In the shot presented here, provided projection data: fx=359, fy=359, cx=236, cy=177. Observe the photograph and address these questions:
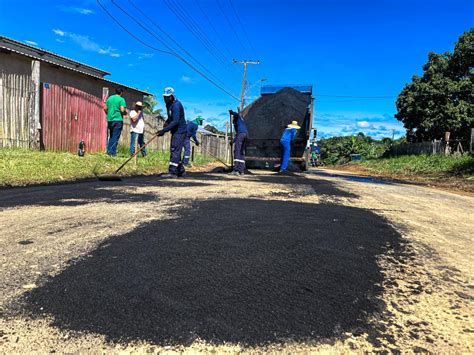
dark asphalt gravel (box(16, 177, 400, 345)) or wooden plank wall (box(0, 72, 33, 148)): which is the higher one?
wooden plank wall (box(0, 72, 33, 148))

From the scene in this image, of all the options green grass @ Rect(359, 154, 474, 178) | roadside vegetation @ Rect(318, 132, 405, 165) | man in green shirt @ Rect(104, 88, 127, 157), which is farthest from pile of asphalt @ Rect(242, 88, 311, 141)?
roadside vegetation @ Rect(318, 132, 405, 165)

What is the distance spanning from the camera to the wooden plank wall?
8.25 metres

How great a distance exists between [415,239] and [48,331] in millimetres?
2617

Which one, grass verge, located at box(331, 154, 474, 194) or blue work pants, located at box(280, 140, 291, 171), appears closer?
blue work pants, located at box(280, 140, 291, 171)

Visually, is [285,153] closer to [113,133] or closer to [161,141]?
[113,133]

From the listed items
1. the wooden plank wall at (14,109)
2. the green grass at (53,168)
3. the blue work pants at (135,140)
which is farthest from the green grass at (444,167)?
the wooden plank wall at (14,109)

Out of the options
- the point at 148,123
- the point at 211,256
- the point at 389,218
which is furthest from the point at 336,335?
the point at 148,123

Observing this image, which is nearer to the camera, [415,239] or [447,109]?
[415,239]

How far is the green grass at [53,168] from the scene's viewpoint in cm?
557

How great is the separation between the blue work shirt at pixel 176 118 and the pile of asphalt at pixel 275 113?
14.2 ft

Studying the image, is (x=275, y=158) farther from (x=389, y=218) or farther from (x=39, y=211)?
(x=39, y=211)

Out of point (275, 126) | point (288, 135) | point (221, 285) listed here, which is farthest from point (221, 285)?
point (275, 126)

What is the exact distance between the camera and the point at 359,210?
13.0 ft

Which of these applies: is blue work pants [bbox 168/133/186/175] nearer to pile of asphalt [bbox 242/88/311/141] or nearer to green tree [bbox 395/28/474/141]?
pile of asphalt [bbox 242/88/311/141]
